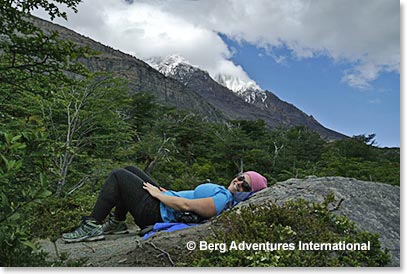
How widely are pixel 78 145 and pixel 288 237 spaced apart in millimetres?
4205

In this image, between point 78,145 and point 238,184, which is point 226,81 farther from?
point 78,145

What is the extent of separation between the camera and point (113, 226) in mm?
3445

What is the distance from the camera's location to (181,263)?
2412 mm

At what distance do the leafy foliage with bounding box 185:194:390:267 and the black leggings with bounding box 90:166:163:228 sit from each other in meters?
0.78

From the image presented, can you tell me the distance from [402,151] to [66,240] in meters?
2.34

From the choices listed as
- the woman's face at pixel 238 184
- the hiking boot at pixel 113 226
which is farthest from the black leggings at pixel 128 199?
the woman's face at pixel 238 184

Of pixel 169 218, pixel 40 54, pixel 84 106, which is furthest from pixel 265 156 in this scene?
pixel 40 54

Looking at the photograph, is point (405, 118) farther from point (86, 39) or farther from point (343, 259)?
point (86, 39)

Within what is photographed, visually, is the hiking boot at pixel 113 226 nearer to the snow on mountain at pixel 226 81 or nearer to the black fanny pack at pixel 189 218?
the black fanny pack at pixel 189 218

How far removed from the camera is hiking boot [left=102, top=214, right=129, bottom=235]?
339cm

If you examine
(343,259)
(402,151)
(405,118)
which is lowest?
(343,259)

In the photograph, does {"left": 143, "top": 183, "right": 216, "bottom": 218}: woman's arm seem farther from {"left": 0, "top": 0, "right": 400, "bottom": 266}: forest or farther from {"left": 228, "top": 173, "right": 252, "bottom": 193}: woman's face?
{"left": 0, "top": 0, "right": 400, "bottom": 266}: forest

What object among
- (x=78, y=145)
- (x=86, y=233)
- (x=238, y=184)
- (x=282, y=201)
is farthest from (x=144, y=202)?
(x=78, y=145)

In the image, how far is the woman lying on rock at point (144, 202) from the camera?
316 cm
